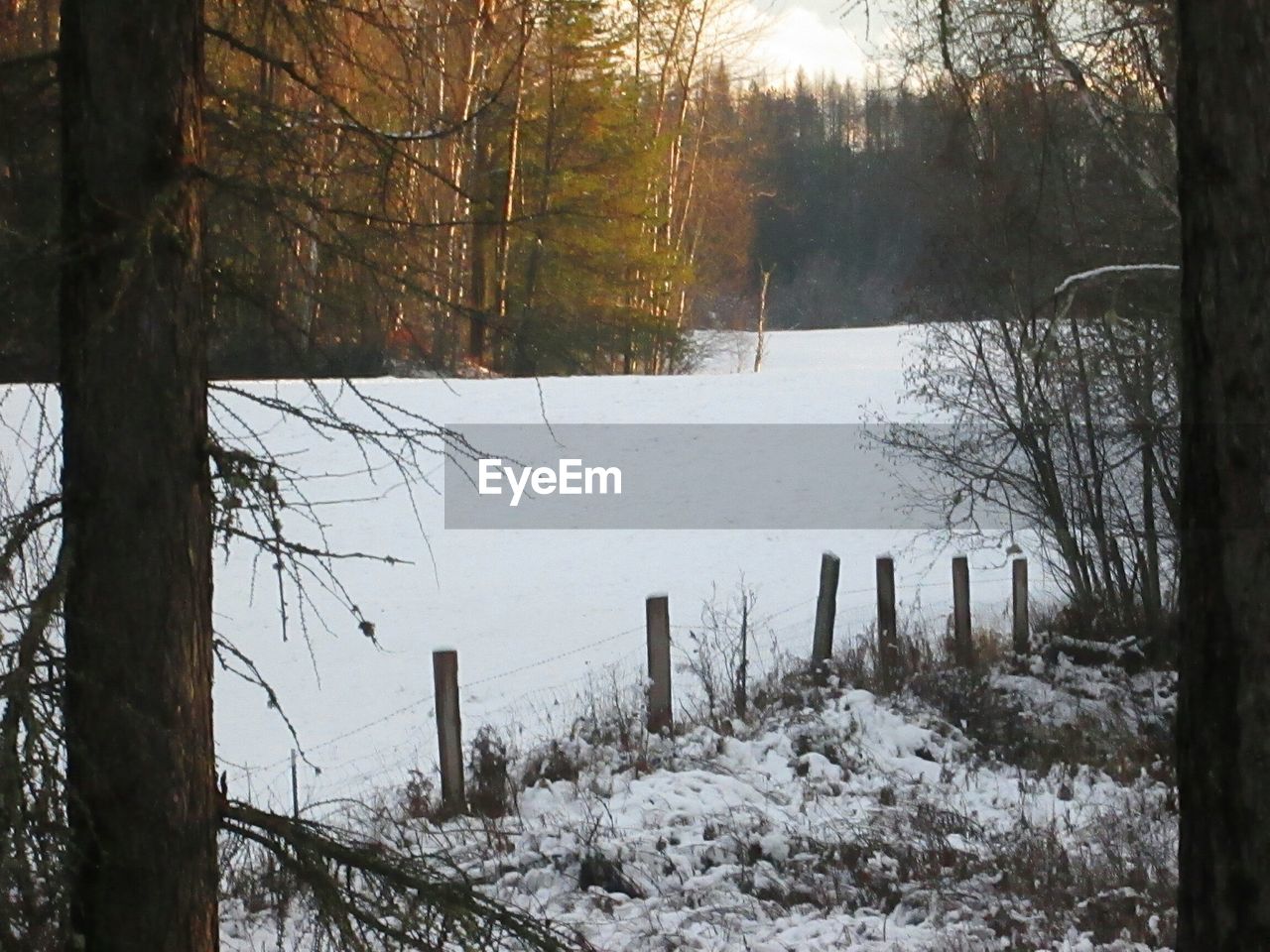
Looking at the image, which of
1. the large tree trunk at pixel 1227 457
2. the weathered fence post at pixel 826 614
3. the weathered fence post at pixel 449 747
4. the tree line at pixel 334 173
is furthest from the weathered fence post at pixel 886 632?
the large tree trunk at pixel 1227 457

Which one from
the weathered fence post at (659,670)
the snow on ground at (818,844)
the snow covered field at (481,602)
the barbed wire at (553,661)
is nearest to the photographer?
the snow on ground at (818,844)

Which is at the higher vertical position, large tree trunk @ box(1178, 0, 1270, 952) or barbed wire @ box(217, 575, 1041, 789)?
large tree trunk @ box(1178, 0, 1270, 952)

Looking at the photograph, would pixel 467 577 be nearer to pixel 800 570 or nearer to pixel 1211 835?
pixel 800 570

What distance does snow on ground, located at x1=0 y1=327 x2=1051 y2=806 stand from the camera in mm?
13266

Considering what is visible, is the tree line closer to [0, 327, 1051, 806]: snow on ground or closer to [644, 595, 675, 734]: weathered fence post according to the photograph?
[644, 595, 675, 734]: weathered fence post

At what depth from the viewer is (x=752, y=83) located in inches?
1363

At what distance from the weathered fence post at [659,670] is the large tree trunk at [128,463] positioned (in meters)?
6.74

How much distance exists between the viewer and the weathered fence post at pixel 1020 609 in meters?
13.3

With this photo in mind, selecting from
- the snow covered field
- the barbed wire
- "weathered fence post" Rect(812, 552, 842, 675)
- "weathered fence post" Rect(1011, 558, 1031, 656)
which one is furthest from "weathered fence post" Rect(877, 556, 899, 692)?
the snow covered field

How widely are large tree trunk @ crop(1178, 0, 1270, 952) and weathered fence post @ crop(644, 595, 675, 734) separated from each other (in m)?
6.64

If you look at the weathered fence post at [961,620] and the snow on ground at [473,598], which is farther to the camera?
the snow on ground at [473,598]

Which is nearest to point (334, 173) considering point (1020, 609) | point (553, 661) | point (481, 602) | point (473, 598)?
point (1020, 609)

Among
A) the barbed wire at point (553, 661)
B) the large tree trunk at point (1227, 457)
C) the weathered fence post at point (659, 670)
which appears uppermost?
the large tree trunk at point (1227, 457)

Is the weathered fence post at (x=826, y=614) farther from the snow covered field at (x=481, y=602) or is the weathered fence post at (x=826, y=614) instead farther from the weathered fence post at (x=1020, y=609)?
the snow covered field at (x=481, y=602)
